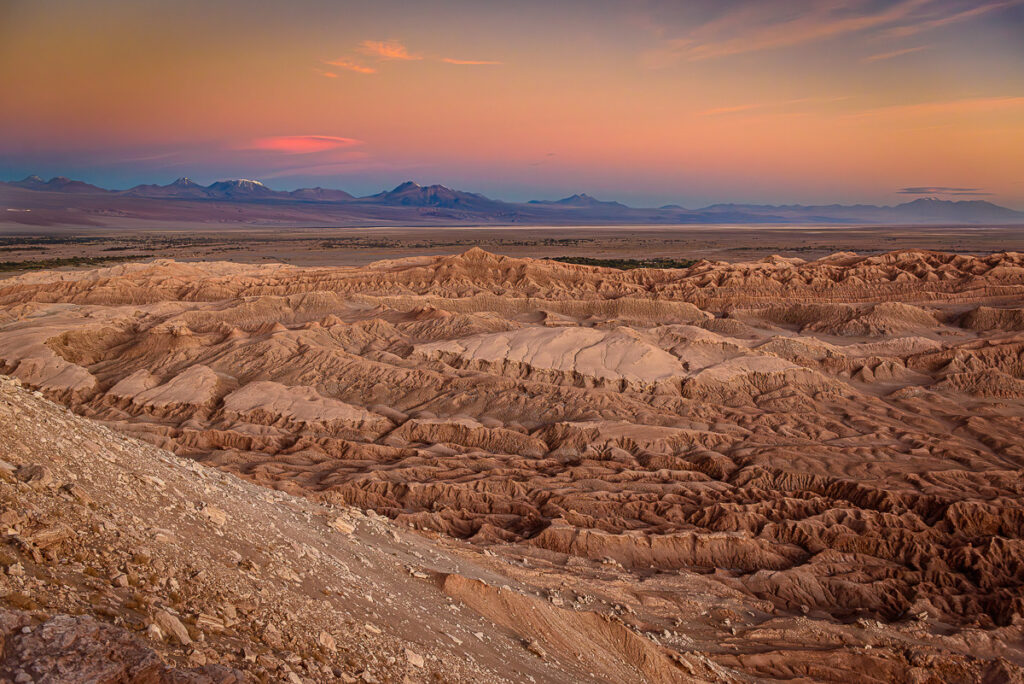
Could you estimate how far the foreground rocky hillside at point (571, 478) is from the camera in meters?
9.13

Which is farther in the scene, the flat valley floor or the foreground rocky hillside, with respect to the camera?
the flat valley floor

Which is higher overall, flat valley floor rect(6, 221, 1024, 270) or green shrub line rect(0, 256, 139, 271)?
flat valley floor rect(6, 221, 1024, 270)

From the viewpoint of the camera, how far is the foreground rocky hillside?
9133 mm

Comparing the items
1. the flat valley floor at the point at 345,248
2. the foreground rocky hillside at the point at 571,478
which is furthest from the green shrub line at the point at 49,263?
the foreground rocky hillside at the point at 571,478

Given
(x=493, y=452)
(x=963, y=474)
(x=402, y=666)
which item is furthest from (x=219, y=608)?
(x=963, y=474)

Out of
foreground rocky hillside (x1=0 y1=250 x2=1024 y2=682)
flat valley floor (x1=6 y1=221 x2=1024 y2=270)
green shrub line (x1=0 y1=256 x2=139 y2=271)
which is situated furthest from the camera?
flat valley floor (x1=6 y1=221 x2=1024 y2=270)

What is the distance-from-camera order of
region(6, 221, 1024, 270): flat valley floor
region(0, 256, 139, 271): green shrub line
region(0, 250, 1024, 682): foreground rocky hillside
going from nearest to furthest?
region(0, 250, 1024, 682): foreground rocky hillside
region(0, 256, 139, 271): green shrub line
region(6, 221, 1024, 270): flat valley floor

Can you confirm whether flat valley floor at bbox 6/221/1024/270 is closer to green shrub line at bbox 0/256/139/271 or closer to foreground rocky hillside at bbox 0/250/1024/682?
green shrub line at bbox 0/256/139/271

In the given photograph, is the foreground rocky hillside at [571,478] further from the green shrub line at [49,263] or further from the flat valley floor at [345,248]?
the flat valley floor at [345,248]

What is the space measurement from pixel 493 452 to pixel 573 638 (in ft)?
54.9

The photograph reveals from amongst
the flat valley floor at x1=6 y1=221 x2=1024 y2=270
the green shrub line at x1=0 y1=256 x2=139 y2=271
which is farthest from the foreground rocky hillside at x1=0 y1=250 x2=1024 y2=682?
the flat valley floor at x1=6 y1=221 x2=1024 y2=270

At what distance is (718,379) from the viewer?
33.3m

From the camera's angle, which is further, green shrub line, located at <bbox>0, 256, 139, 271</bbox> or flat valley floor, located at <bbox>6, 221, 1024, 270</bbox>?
flat valley floor, located at <bbox>6, 221, 1024, 270</bbox>

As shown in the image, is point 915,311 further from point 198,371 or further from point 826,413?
point 198,371
